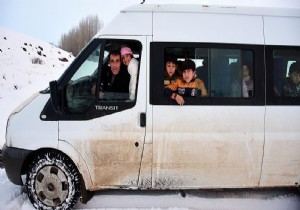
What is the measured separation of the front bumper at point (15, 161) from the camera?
11.8ft

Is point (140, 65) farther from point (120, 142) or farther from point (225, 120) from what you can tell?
point (225, 120)

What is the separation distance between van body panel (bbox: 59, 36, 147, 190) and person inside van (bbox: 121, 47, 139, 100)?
0.07 metres

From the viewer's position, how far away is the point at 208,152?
3621mm

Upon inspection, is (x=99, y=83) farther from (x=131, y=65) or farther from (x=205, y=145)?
(x=205, y=145)

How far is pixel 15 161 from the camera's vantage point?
3604 mm

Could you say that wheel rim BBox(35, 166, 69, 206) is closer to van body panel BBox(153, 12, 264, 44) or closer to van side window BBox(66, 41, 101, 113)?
van side window BBox(66, 41, 101, 113)

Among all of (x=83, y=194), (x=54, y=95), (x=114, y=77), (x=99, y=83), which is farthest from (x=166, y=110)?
(x=83, y=194)

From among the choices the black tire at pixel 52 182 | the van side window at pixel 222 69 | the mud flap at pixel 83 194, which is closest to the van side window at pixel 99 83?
the van side window at pixel 222 69

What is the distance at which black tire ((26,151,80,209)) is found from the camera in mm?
3607

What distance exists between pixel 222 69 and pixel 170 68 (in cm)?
66

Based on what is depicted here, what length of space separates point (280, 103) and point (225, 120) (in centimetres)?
76

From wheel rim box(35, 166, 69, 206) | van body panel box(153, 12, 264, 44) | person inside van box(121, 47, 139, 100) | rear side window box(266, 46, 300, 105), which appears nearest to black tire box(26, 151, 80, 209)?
wheel rim box(35, 166, 69, 206)

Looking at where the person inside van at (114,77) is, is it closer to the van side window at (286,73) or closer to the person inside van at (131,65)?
the person inside van at (131,65)

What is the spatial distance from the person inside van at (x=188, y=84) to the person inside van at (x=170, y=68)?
2.5 inches
